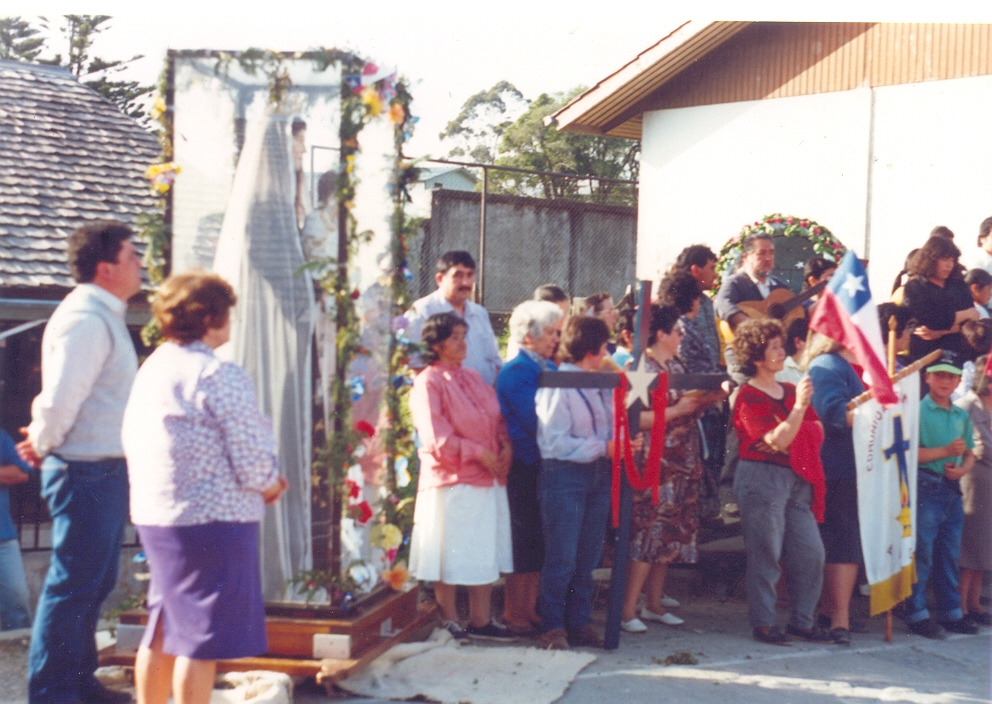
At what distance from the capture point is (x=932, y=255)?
25.8 ft

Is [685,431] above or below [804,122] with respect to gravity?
below

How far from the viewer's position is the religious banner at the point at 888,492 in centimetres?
620

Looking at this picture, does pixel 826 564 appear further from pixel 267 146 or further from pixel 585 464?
pixel 267 146

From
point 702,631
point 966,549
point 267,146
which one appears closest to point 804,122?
point 966,549

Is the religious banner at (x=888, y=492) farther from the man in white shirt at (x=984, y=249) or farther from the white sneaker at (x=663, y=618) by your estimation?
the man in white shirt at (x=984, y=249)

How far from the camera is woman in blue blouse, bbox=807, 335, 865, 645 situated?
20.4ft

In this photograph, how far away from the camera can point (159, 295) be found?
399cm

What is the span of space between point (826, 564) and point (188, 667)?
3.90m

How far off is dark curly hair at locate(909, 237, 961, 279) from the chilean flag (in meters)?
2.41

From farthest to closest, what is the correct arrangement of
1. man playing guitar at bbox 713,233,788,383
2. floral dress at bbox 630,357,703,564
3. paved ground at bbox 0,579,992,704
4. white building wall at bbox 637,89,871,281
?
1. white building wall at bbox 637,89,871,281
2. man playing guitar at bbox 713,233,788,383
3. floral dress at bbox 630,357,703,564
4. paved ground at bbox 0,579,992,704

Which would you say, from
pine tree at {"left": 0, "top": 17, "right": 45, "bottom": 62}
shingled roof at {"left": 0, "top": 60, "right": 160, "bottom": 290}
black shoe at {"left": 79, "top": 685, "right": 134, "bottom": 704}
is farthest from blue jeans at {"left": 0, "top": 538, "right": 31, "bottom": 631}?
pine tree at {"left": 0, "top": 17, "right": 45, "bottom": 62}

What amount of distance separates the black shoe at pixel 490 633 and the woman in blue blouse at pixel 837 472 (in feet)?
6.08

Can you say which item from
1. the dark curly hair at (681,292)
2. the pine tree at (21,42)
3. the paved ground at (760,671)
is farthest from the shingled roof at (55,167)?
the paved ground at (760,671)

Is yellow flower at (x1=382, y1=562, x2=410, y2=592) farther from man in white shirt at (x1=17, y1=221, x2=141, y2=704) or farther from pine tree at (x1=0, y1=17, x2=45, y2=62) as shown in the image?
pine tree at (x1=0, y1=17, x2=45, y2=62)
